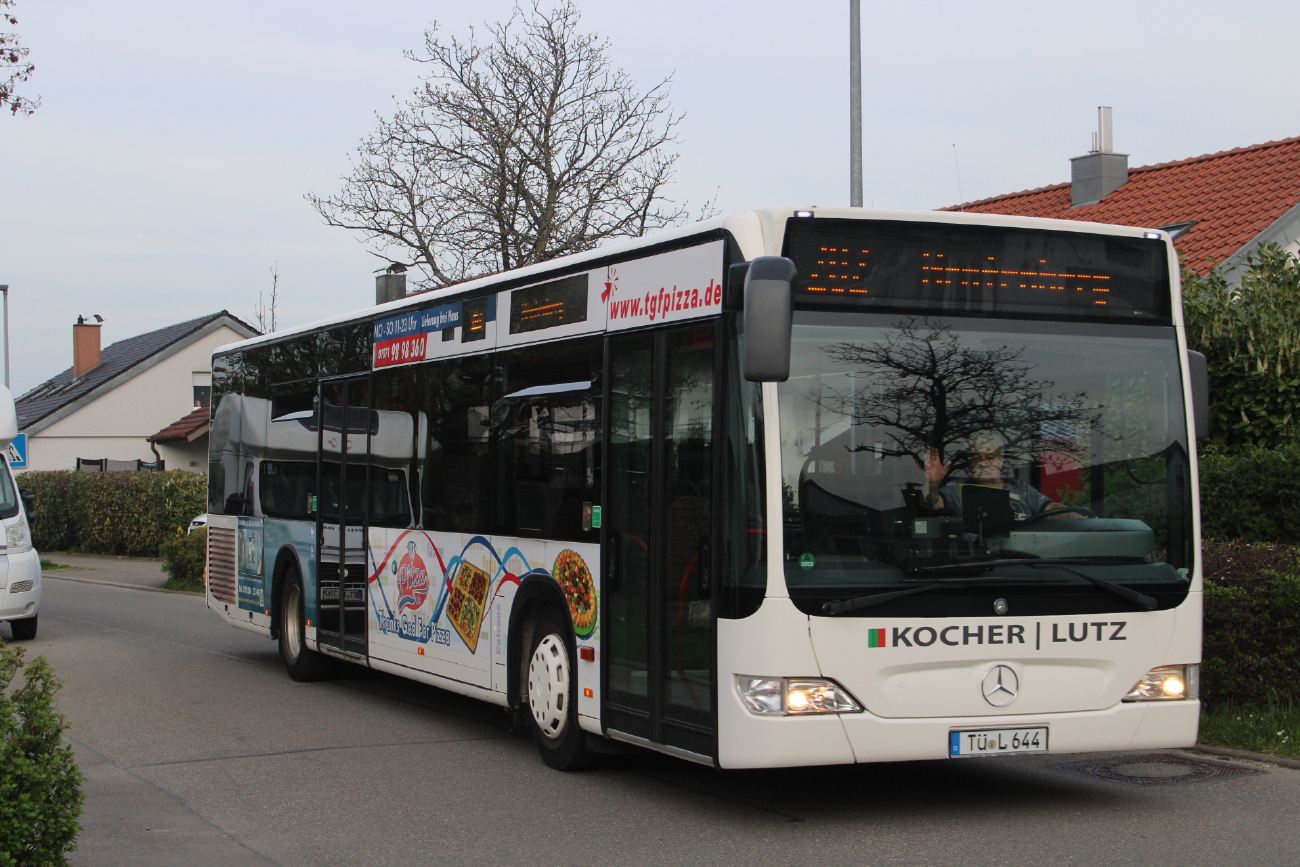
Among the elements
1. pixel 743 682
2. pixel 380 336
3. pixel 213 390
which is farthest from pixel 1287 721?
pixel 213 390

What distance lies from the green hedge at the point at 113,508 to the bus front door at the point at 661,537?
26.2 meters

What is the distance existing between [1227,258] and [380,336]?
1186 cm

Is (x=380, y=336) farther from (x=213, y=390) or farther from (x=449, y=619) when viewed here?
(x=213, y=390)

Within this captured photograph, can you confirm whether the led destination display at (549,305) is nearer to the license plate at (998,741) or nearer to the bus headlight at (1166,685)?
the license plate at (998,741)

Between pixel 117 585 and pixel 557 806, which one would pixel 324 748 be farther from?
pixel 117 585

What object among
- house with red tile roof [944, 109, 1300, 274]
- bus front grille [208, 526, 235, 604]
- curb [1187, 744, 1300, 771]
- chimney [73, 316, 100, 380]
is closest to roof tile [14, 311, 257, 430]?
chimney [73, 316, 100, 380]

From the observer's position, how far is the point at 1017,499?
6.91 m

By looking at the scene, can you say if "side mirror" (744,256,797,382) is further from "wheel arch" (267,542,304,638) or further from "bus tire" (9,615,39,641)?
"bus tire" (9,615,39,641)

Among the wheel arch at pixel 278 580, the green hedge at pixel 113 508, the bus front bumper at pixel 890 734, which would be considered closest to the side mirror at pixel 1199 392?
the bus front bumper at pixel 890 734

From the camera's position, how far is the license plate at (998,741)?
6.81m

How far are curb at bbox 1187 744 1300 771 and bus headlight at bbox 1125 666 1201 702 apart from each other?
165cm

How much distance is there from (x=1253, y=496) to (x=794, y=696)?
6.08 metres

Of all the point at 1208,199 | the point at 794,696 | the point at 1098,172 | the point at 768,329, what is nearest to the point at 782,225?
the point at 768,329

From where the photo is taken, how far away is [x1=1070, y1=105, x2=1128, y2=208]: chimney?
83.4ft
